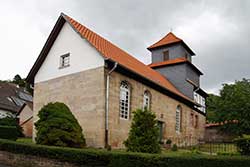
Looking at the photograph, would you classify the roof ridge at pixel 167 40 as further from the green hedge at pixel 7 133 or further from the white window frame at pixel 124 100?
the green hedge at pixel 7 133

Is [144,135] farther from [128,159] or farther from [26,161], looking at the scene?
[26,161]

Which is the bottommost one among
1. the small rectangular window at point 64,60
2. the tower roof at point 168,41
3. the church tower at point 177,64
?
the small rectangular window at point 64,60

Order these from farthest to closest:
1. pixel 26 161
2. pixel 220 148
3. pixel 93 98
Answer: pixel 220 148 < pixel 93 98 < pixel 26 161

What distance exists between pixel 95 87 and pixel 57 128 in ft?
13.9

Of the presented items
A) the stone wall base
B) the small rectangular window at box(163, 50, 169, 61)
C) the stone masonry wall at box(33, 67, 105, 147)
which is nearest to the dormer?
the small rectangular window at box(163, 50, 169, 61)

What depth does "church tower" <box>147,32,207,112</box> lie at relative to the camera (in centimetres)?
3158

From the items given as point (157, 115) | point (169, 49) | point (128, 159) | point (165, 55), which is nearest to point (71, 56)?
point (157, 115)

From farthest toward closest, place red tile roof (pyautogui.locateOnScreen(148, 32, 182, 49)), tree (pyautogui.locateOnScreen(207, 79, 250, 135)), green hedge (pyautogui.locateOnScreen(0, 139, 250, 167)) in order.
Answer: red tile roof (pyautogui.locateOnScreen(148, 32, 182, 49)), tree (pyautogui.locateOnScreen(207, 79, 250, 135)), green hedge (pyautogui.locateOnScreen(0, 139, 250, 167))

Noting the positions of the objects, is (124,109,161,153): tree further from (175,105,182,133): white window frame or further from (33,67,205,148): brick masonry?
(175,105,182,133): white window frame

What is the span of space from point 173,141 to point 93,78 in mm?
10703

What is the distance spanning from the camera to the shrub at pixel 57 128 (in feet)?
47.8

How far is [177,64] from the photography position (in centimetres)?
3219

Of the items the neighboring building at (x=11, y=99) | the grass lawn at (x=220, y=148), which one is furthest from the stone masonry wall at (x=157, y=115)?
the neighboring building at (x=11, y=99)

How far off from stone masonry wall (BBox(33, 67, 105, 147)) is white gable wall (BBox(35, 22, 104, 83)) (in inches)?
16.4
